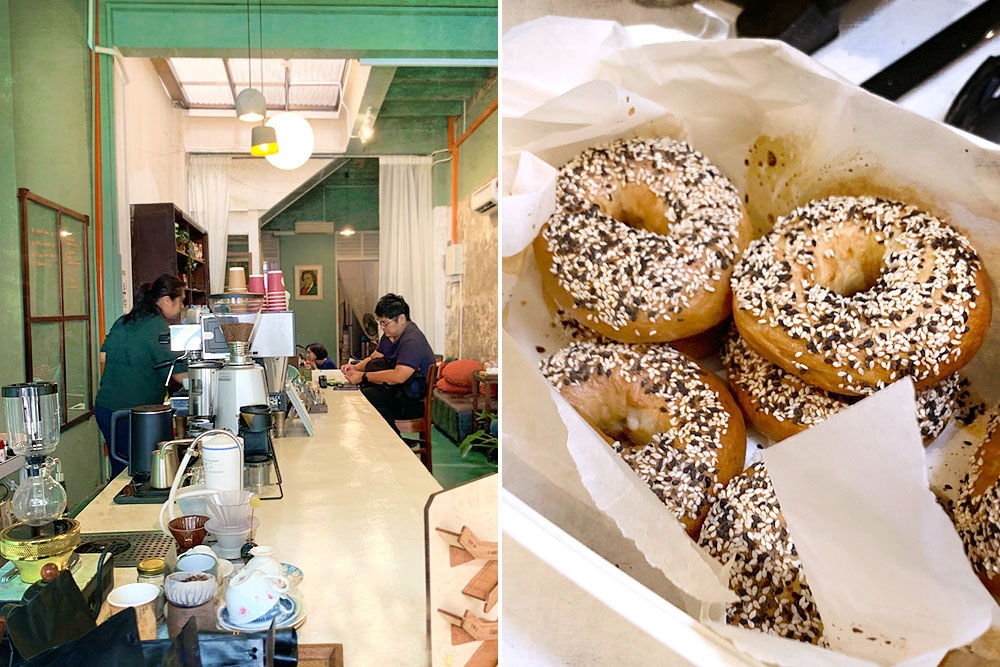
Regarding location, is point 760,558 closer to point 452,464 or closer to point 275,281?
point 452,464

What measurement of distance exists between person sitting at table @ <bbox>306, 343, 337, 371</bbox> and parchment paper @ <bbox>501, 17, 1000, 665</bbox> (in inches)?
14.8

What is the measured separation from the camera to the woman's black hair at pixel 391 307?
1447 mm

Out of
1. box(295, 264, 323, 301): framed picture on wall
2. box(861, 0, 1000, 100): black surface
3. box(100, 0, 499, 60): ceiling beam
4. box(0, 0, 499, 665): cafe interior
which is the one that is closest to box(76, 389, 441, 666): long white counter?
box(0, 0, 499, 665): cafe interior

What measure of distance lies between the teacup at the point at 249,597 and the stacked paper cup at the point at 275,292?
51 cm

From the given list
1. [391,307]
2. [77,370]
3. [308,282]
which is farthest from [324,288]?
[77,370]

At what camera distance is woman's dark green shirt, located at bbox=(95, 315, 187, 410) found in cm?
132

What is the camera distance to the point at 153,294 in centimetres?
131

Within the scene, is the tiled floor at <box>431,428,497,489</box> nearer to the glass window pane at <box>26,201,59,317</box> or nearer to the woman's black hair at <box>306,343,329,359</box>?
the woman's black hair at <box>306,343,329,359</box>

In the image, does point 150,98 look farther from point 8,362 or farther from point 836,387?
point 836,387

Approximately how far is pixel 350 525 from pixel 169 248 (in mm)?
628

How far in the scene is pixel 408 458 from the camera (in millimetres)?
1462

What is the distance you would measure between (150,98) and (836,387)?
138 centimetres

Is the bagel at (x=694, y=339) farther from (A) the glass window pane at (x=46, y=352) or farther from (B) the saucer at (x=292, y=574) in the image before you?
(A) the glass window pane at (x=46, y=352)

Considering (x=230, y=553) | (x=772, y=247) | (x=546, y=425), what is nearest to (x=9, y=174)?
(x=230, y=553)
